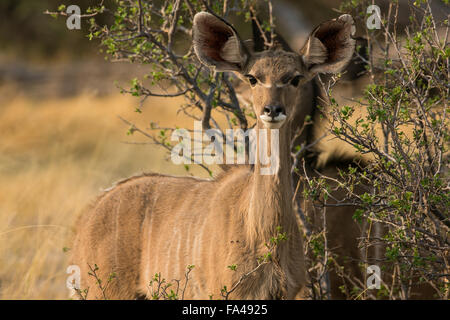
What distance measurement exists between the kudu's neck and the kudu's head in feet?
0.34

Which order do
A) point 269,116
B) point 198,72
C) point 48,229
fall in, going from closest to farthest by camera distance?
point 269,116, point 198,72, point 48,229

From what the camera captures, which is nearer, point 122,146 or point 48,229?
point 48,229

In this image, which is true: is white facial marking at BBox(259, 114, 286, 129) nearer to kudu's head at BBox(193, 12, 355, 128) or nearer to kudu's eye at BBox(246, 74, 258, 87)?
kudu's head at BBox(193, 12, 355, 128)

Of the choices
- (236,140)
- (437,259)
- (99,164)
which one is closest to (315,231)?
(236,140)

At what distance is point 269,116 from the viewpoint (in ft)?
8.99

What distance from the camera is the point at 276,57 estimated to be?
2.99m

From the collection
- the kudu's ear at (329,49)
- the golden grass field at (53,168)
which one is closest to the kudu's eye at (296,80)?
the kudu's ear at (329,49)

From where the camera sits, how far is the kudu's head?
2.92 meters

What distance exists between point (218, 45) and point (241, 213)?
0.73 meters

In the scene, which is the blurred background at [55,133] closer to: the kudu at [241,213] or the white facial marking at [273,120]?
the kudu at [241,213]

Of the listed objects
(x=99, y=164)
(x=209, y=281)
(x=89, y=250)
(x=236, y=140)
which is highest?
(x=99, y=164)

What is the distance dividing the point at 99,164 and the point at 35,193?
1.57 metres

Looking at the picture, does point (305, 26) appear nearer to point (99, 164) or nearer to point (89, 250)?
point (99, 164)

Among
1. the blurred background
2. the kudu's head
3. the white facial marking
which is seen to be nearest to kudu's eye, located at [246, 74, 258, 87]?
the kudu's head
